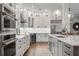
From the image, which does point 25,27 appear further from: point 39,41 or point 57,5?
point 57,5

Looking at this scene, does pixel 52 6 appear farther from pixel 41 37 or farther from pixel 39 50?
pixel 39 50

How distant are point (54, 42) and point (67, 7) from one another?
52 centimetres

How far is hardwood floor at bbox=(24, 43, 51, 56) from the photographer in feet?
5.38

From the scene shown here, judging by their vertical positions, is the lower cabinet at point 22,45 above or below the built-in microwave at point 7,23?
below

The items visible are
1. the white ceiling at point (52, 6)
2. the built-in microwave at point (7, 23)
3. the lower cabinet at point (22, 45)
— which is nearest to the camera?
the built-in microwave at point (7, 23)

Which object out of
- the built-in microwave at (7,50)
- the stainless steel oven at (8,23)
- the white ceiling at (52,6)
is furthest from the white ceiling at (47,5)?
the built-in microwave at (7,50)

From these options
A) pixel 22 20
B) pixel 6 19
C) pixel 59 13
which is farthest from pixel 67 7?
pixel 6 19

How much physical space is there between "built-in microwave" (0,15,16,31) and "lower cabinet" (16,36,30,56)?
0.88ft

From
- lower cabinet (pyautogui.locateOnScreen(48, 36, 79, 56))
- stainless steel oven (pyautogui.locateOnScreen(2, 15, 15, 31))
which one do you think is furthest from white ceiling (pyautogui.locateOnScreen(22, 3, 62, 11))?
lower cabinet (pyautogui.locateOnScreen(48, 36, 79, 56))

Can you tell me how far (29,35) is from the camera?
5.51 ft

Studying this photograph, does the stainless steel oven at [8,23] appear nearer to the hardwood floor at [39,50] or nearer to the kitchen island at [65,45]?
the hardwood floor at [39,50]

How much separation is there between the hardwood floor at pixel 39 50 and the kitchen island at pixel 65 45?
0.08m

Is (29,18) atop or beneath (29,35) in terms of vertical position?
atop

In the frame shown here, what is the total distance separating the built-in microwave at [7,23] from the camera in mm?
1314
